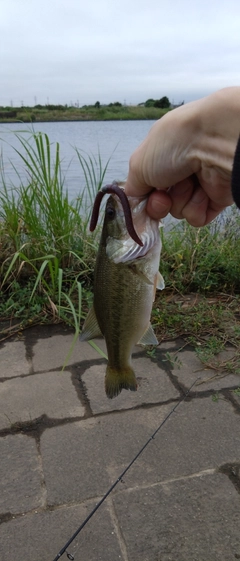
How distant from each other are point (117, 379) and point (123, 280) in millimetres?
471

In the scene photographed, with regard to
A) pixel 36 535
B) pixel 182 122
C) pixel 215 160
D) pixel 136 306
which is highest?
pixel 182 122

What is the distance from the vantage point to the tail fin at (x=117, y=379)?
1.87m

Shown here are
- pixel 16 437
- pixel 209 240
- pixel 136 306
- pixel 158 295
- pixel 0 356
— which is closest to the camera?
pixel 136 306

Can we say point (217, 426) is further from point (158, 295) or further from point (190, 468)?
point (158, 295)

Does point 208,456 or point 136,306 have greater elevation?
point 136,306

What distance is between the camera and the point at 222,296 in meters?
4.38

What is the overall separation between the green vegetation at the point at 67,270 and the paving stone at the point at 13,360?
19cm

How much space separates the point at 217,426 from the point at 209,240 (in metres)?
2.98

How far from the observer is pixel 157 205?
5.28 ft

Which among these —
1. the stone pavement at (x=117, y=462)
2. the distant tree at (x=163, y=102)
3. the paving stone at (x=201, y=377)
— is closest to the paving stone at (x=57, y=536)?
the stone pavement at (x=117, y=462)

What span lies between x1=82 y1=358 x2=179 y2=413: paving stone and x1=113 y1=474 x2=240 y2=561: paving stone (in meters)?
0.69

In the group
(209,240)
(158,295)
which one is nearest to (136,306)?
(158,295)

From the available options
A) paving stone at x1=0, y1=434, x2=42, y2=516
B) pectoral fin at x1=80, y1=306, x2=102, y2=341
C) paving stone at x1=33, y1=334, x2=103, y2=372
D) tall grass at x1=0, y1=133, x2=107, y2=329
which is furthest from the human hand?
tall grass at x1=0, y1=133, x2=107, y2=329

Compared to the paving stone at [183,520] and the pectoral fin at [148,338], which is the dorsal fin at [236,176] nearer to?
the pectoral fin at [148,338]
